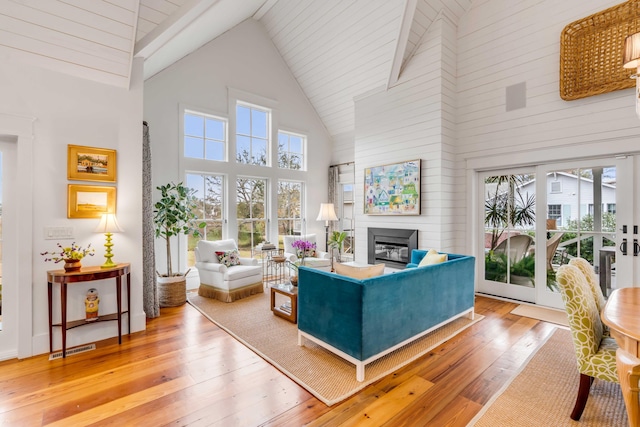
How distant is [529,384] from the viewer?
2264 mm

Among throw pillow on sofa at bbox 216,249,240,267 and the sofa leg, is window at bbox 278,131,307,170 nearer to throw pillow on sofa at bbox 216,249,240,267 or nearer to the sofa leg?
throw pillow on sofa at bbox 216,249,240,267

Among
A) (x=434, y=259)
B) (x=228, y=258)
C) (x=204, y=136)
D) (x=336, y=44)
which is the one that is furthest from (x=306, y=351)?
(x=336, y=44)

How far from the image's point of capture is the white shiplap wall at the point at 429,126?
14.5 ft

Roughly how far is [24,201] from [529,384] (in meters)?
4.47

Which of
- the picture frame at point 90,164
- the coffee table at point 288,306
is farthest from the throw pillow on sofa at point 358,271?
the picture frame at point 90,164

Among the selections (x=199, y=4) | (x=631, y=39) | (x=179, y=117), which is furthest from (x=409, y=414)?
(x=179, y=117)

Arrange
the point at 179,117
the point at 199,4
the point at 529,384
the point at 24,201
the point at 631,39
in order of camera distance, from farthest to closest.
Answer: the point at 179,117 → the point at 199,4 → the point at 24,201 → the point at 529,384 → the point at 631,39

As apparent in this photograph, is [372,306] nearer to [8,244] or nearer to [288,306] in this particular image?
[288,306]

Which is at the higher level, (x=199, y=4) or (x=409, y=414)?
(x=199, y=4)

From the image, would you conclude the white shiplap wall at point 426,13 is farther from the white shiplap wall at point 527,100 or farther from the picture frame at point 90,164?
the picture frame at point 90,164

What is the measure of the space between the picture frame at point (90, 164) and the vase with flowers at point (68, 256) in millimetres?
671

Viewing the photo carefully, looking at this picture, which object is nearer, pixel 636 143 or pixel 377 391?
pixel 377 391

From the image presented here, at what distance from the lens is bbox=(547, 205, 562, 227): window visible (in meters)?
3.83

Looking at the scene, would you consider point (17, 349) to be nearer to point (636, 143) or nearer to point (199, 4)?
point (199, 4)
